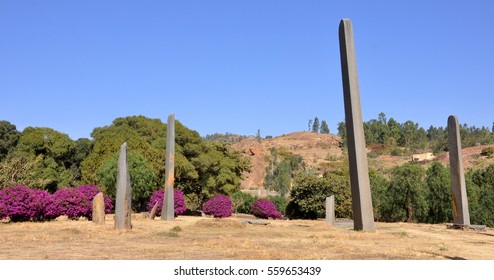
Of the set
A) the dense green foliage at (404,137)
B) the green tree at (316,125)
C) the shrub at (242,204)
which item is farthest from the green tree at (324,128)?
the shrub at (242,204)

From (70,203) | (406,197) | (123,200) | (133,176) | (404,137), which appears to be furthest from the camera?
(404,137)

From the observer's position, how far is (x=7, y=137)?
4094 cm

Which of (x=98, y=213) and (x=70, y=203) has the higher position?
(x=70, y=203)

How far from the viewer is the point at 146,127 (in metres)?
37.5

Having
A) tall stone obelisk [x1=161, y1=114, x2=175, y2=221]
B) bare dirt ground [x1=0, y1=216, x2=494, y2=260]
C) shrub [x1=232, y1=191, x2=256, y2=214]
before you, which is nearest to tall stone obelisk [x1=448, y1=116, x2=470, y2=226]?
bare dirt ground [x1=0, y1=216, x2=494, y2=260]

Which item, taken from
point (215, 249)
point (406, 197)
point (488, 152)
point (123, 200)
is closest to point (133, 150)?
point (123, 200)

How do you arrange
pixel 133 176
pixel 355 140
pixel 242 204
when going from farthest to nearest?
pixel 242 204
pixel 133 176
pixel 355 140

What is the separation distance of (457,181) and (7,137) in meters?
34.7

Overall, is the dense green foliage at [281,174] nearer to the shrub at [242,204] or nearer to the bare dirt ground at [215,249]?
the shrub at [242,204]

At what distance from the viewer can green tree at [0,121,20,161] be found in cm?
4005

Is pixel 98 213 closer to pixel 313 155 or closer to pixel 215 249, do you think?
pixel 215 249

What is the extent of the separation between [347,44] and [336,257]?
8999mm

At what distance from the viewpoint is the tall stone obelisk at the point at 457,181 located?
19.7 m

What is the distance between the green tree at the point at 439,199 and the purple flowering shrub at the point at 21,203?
20358mm
